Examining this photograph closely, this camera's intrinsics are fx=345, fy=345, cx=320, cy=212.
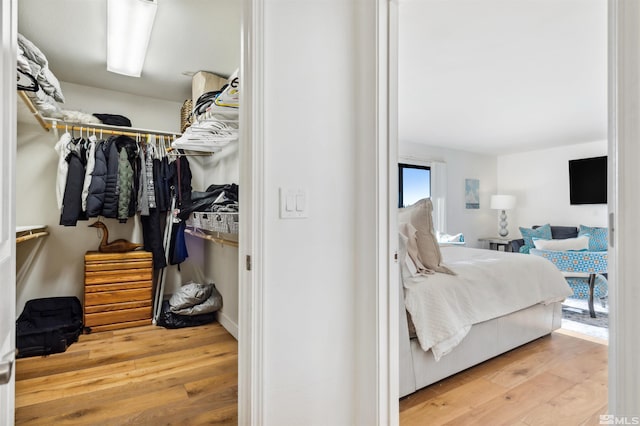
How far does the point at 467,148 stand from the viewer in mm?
5828

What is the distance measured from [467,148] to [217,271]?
15.2ft

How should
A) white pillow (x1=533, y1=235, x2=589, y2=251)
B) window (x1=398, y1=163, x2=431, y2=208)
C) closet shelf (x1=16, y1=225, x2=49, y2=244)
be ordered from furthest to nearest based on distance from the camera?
window (x1=398, y1=163, x2=431, y2=208) < white pillow (x1=533, y1=235, x2=589, y2=251) < closet shelf (x1=16, y1=225, x2=49, y2=244)

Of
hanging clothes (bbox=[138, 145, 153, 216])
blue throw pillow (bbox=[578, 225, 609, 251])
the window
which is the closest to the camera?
hanging clothes (bbox=[138, 145, 153, 216])

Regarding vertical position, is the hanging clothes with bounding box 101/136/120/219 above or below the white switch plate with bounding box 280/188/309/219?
above

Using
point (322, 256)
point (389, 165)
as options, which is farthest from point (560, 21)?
point (322, 256)

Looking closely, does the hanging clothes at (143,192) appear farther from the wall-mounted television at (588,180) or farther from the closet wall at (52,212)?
the wall-mounted television at (588,180)

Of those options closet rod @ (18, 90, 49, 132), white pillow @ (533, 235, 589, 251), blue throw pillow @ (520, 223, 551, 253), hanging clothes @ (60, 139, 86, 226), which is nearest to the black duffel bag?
hanging clothes @ (60, 139, 86, 226)

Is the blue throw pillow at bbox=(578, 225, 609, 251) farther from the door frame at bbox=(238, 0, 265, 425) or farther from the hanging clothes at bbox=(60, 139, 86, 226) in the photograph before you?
the hanging clothes at bbox=(60, 139, 86, 226)

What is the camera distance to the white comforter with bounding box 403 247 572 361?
190 cm

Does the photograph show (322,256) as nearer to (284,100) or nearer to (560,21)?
(284,100)

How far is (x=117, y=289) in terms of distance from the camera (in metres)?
3.03

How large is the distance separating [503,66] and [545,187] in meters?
3.83

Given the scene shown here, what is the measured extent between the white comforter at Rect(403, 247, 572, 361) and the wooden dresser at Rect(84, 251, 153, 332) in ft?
7.91

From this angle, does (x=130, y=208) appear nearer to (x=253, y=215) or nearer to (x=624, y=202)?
(x=253, y=215)
